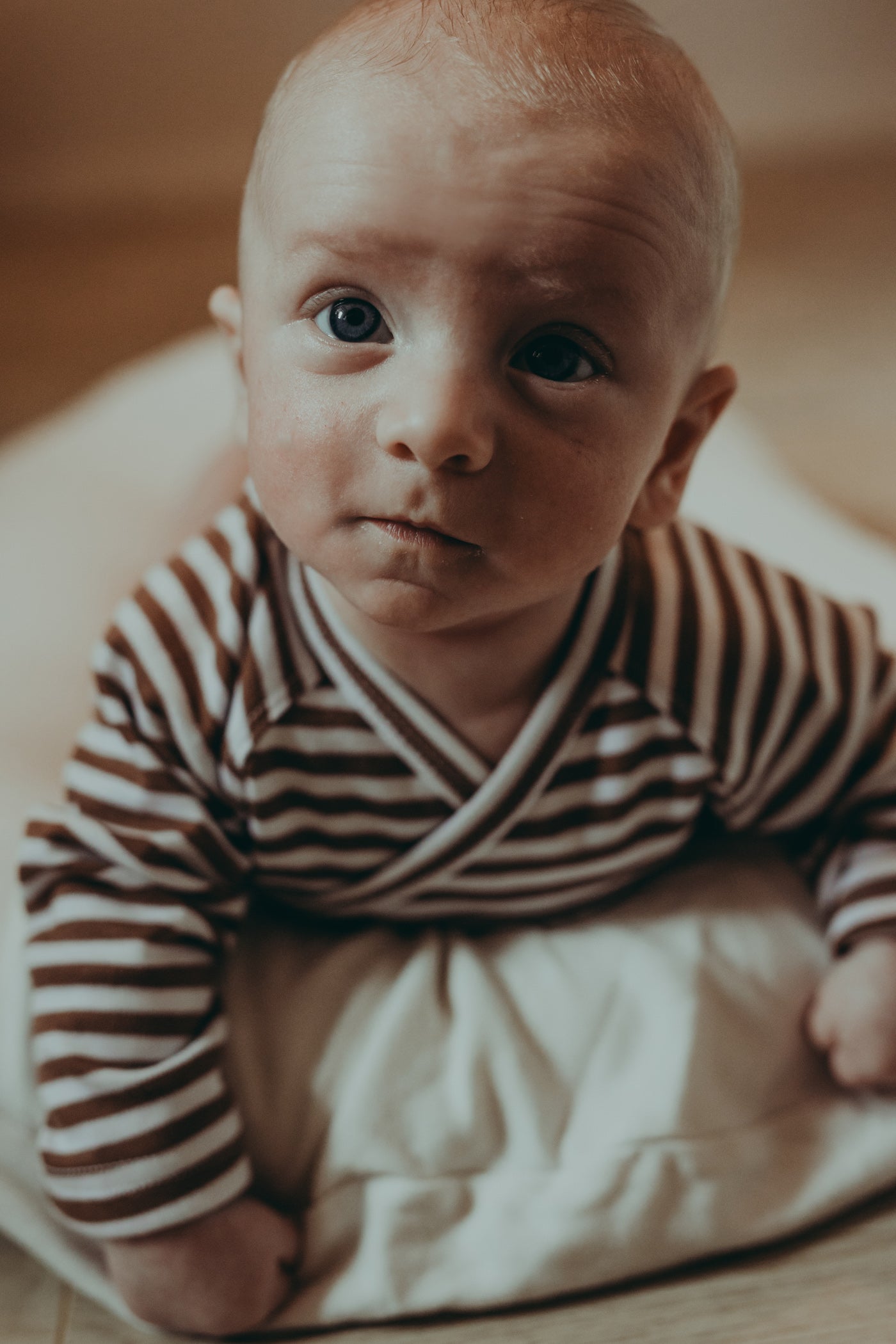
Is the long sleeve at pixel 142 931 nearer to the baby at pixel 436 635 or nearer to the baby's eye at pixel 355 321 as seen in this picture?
the baby at pixel 436 635

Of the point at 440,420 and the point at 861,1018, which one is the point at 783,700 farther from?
the point at 440,420

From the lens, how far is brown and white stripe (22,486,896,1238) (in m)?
0.67

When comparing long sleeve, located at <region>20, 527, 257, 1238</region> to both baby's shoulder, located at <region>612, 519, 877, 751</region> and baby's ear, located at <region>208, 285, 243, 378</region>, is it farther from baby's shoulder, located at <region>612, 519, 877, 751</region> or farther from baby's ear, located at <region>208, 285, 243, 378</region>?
baby's shoulder, located at <region>612, 519, 877, 751</region>

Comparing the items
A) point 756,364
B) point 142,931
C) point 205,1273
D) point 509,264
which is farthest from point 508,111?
point 756,364

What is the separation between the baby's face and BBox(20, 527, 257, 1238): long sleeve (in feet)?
0.38

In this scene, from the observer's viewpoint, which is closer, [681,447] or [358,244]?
[358,244]

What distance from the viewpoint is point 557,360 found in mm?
572

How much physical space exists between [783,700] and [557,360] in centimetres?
26

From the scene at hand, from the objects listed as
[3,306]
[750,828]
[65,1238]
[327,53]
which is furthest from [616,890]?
[3,306]

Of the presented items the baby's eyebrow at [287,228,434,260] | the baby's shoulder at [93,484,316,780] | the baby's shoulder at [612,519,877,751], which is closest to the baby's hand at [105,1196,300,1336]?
the baby's shoulder at [93,484,316,780]

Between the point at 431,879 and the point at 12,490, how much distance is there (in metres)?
0.51

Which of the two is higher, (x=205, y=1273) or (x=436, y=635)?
(x=436, y=635)

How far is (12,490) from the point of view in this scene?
1.08 metres

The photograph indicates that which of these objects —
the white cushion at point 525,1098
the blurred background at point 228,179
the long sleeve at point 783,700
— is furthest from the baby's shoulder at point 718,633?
the blurred background at point 228,179
